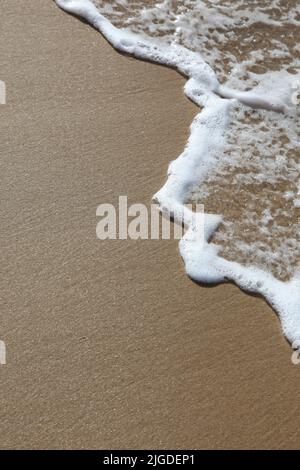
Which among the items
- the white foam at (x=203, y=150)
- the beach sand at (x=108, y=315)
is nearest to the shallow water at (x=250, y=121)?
the white foam at (x=203, y=150)

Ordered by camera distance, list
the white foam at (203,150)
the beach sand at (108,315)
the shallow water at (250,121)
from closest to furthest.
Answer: the beach sand at (108,315)
the white foam at (203,150)
the shallow water at (250,121)

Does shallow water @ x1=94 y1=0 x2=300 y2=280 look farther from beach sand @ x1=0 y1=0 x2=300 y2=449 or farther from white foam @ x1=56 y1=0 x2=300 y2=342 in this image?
beach sand @ x1=0 y1=0 x2=300 y2=449

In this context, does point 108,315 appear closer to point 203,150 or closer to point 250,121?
point 203,150

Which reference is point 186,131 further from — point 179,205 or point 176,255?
point 176,255

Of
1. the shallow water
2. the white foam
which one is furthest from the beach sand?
the shallow water

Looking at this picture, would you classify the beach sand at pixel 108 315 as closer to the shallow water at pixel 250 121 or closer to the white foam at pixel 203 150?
the white foam at pixel 203 150

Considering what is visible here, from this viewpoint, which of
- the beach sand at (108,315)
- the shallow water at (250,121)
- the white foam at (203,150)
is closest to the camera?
the beach sand at (108,315)

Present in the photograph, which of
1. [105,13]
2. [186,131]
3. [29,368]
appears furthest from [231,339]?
[105,13]

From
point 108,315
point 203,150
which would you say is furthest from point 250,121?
point 108,315
